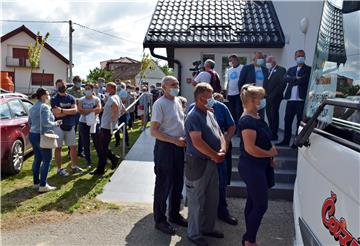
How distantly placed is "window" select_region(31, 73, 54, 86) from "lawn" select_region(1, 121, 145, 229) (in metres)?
39.6

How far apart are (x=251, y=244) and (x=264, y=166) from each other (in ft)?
2.85

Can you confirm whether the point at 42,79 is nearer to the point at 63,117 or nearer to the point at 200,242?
the point at 63,117

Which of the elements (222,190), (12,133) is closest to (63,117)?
(12,133)

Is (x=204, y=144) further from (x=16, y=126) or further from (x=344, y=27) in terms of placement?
(x=16, y=126)

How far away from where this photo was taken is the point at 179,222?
454 cm

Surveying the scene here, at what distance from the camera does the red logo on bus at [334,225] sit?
134 centimetres

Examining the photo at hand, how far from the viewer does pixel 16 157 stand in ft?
22.2

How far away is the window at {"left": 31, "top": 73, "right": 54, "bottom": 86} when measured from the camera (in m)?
43.5

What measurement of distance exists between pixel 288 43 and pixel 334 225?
852 centimetres

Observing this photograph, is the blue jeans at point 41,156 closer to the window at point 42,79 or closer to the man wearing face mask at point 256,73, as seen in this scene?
the man wearing face mask at point 256,73

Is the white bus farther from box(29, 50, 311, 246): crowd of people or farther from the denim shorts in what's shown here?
the denim shorts

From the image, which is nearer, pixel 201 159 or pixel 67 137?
pixel 201 159

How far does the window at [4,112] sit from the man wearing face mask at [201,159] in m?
4.39

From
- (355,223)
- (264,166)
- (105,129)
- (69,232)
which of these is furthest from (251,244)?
(105,129)
